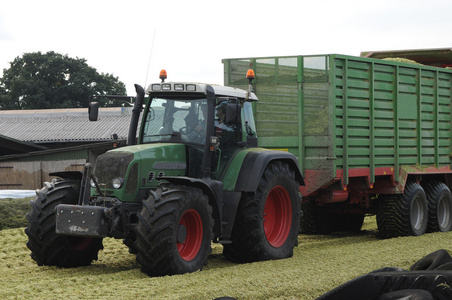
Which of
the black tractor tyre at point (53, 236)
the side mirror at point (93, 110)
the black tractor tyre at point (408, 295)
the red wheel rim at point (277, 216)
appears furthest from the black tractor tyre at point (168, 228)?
the black tractor tyre at point (408, 295)

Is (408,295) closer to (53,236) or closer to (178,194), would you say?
(178,194)

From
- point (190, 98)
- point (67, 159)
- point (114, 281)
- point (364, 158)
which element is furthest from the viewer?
point (67, 159)

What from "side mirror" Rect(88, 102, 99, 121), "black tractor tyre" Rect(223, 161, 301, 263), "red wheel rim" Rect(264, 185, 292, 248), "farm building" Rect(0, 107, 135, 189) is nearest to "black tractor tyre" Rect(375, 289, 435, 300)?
A: "black tractor tyre" Rect(223, 161, 301, 263)

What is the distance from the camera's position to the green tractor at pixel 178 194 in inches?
285

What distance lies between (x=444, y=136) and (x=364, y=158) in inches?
112

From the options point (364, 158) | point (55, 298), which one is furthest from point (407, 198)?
point (55, 298)

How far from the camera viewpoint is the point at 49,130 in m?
28.0

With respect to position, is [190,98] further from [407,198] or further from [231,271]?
[407,198]

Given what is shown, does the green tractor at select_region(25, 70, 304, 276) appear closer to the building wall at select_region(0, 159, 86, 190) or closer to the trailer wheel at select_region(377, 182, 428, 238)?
the trailer wheel at select_region(377, 182, 428, 238)

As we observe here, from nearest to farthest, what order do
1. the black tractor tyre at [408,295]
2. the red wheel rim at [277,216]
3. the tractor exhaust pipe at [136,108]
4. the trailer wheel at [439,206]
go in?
1. the black tractor tyre at [408,295]
2. the tractor exhaust pipe at [136,108]
3. the red wheel rim at [277,216]
4. the trailer wheel at [439,206]

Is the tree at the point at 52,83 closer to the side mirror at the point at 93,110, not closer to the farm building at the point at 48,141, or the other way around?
the farm building at the point at 48,141

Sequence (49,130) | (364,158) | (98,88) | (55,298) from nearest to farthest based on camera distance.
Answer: (55,298), (364,158), (49,130), (98,88)

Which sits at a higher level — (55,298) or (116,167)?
(116,167)

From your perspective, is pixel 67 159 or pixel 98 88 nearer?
pixel 67 159
